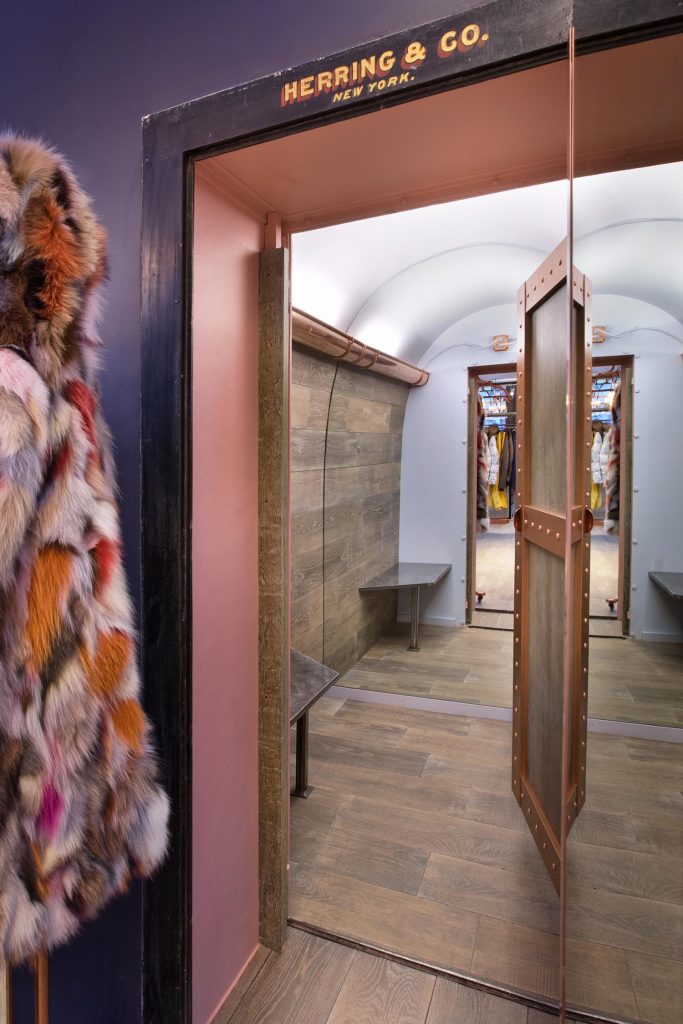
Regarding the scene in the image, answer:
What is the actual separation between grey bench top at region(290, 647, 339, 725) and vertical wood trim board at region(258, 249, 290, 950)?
0.36 meters

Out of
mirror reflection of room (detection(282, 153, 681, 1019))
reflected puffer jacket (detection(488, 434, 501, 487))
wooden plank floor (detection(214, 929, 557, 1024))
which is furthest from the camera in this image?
reflected puffer jacket (detection(488, 434, 501, 487))

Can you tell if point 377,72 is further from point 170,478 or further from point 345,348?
point 345,348

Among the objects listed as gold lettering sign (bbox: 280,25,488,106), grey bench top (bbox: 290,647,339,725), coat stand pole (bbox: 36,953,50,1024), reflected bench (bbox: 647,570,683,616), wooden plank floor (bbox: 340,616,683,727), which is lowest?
wooden plank floor (bbox: 340,616,683,727)

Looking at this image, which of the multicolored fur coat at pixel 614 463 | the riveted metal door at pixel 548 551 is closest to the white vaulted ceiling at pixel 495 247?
the multicolored fur coat at pixel 614 463

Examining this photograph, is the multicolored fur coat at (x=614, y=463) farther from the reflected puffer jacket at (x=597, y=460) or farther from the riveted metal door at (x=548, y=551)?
the riveted metal door at (x=548, y=551)

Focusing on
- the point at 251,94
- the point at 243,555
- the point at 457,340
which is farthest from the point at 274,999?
the point at 457,340

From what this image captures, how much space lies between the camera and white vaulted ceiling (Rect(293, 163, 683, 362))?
2.99 metres

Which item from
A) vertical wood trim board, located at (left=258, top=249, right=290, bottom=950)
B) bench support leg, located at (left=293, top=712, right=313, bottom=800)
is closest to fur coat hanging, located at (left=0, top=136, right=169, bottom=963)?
vertical wood trim board, located at (left=258, top=249, right=290, bottom=950)

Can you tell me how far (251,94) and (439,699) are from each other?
139 inches

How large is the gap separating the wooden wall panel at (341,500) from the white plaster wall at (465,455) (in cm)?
26

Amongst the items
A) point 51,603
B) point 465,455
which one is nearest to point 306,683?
point 51,603

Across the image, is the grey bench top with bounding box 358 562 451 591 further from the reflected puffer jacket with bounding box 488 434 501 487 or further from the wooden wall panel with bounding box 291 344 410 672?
the reflected puffer jacket with bounding box 488 434 501 487

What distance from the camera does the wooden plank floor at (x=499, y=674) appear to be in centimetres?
363

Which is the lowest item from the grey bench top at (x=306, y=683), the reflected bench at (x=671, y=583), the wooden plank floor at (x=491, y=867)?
the wooden plank floor at (x=491, y=867)
